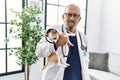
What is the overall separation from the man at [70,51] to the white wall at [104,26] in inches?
92.5

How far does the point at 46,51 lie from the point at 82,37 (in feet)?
1.47

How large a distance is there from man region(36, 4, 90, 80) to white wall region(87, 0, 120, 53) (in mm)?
2350

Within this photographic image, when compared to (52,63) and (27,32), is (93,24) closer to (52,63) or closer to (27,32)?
(27,32)

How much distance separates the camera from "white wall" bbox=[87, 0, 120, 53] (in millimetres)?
3607

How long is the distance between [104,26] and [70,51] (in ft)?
8.95

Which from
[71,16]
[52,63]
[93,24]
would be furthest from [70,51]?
[93,24]

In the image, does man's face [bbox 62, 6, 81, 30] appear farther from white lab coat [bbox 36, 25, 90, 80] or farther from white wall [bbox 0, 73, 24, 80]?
white wall [bbox 0, 73, 24, 80]

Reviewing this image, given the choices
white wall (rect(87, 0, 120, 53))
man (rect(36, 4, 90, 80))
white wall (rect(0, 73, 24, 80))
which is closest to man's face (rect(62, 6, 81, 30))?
man (rect(36, 4, 90, 80))

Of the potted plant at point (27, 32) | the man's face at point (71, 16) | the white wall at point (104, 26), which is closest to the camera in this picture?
the man's face at point (71, 16)

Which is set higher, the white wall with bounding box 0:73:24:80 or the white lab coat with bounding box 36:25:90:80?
the white lab coat with bounding box 36:25:90:80

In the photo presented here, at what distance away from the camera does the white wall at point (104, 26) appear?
361 centimetres

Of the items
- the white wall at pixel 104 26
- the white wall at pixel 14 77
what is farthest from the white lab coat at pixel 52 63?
the white wall at pixel 104 26

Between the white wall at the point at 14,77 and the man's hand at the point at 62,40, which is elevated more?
the man's hand at the point at 62,40

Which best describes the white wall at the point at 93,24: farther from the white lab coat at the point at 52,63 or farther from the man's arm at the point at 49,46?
the man's arm at the point at 49,46
